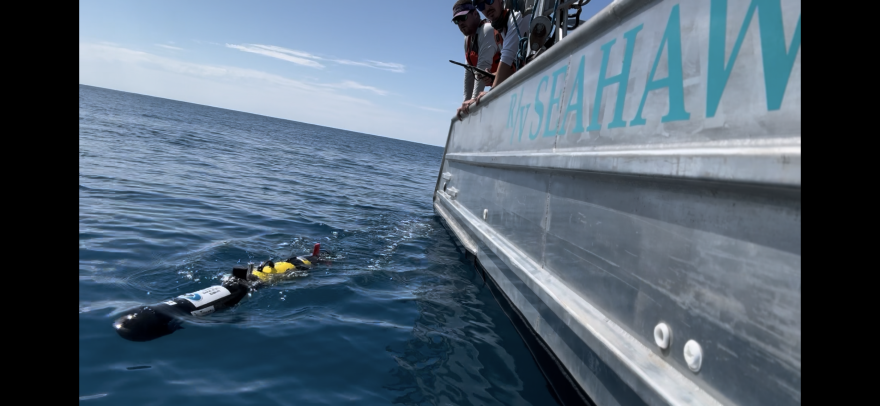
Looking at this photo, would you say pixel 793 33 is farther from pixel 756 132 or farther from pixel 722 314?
pixel 722 314

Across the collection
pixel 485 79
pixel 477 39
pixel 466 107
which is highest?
pixel 477 39

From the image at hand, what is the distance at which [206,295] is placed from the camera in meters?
3.79

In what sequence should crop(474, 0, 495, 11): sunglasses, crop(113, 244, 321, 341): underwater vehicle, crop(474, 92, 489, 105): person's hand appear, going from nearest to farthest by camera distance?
crop(113, 244, 321, 341): underwater vehicle → crop(474, 92, 489, 105): person's hand → crop(474, 0, 495, 11): sunglasses

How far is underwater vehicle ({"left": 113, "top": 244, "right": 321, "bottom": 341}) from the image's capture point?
3.23 m

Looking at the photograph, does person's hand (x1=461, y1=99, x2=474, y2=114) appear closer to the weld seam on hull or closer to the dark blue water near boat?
the dark blue water near boat

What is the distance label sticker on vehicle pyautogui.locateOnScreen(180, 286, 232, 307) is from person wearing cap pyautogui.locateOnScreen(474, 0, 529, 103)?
3181 millimetres

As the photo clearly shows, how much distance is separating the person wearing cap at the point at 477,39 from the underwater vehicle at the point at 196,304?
309 cm

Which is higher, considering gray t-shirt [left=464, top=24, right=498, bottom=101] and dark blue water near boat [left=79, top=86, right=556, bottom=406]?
gray t-shirt [left=464, top=24, right=498, bottom=101]

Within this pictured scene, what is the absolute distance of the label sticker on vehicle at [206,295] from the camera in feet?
12.1

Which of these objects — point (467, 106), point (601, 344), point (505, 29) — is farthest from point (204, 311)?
point (505, 29)

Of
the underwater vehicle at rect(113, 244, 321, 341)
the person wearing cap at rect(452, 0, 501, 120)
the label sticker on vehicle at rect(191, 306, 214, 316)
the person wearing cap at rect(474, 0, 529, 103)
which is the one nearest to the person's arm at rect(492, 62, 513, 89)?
the person wearing cap at rect(474, 0, 529, 103)

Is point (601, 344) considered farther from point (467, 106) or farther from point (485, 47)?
point (485, 47)

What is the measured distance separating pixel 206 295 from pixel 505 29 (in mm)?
4395
